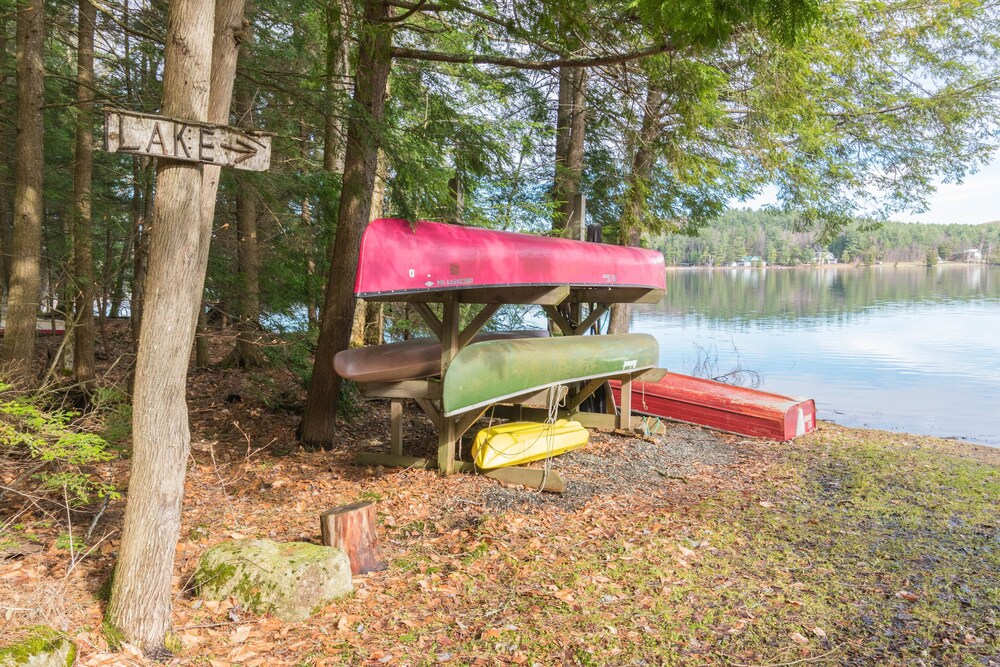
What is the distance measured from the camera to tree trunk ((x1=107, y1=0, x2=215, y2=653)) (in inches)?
135

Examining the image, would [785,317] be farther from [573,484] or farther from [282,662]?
[282,662]

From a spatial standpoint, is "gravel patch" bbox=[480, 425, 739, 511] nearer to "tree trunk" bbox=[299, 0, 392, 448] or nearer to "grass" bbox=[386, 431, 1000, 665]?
"grass" bbox=[386, 431, 1000, 665]

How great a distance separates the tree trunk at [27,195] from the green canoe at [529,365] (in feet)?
11.5

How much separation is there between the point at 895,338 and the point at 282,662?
88.2 ft

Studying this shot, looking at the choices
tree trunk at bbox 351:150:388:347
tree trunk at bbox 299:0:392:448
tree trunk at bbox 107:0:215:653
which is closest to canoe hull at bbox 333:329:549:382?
tree trunk at bbox 299:0:392:448

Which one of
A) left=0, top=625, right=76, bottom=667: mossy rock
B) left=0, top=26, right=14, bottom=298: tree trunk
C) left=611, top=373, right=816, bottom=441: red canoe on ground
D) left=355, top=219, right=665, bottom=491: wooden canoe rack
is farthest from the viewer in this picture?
left=611, top=373, right=816, bottom=441: red canoe on ground

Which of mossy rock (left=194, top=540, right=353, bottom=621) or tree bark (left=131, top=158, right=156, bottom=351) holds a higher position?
tree bark (left=131, top=158, right=156, bottom=351)

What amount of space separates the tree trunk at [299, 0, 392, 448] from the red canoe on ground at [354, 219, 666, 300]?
4.18 ft

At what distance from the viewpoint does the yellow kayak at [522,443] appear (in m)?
6.57

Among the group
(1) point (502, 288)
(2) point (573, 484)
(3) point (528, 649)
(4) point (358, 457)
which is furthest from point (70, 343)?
(3) point (528, 649)

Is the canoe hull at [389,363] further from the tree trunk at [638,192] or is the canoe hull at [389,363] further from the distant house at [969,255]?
the distant house at [969,255]

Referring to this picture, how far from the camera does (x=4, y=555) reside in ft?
13.6

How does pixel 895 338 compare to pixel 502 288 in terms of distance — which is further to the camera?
pixel 895 338

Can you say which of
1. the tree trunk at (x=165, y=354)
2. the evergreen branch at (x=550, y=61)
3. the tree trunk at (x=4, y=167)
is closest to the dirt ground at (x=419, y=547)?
the tree trunk at (x=165, y=354)
